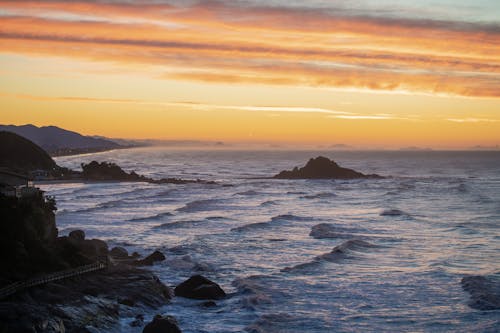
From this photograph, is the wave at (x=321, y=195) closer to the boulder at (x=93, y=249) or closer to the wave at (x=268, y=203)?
the wave at (x=268, y=203)

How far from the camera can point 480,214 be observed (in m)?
67.2

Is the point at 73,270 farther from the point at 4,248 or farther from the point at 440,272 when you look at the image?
the point at 440,272

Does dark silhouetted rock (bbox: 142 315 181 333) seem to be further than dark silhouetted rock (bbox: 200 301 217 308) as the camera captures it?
No

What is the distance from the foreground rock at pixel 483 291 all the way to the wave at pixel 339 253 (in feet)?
31.0

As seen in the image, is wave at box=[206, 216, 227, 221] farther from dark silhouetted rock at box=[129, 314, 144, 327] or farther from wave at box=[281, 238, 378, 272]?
dark silhouetted rock at box=[129, 314, 144, 327]

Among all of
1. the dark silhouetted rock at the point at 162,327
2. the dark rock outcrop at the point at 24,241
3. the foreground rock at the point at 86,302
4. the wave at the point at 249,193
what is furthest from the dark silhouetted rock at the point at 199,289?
the wave at the point at 249,193

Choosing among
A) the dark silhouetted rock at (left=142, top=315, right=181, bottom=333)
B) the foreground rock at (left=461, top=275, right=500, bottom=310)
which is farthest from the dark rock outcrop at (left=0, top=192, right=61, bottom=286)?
the foreground rock at (left=461, top=275, right=500, bottom=310)

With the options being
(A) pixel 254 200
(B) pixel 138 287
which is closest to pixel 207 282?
(B) pixel 138 287

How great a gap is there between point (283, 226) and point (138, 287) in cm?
2863

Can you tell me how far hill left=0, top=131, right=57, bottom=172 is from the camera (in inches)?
4688

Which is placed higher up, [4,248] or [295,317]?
[4,248]

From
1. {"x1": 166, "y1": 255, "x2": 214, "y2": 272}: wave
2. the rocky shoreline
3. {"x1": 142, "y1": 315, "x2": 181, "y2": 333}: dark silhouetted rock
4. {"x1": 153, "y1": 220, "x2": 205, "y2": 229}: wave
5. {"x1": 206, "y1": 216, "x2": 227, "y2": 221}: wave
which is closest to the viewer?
the rocky shoreline

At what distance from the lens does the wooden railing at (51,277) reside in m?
26.2

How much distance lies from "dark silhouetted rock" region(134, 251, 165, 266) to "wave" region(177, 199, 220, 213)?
94.2 feet
